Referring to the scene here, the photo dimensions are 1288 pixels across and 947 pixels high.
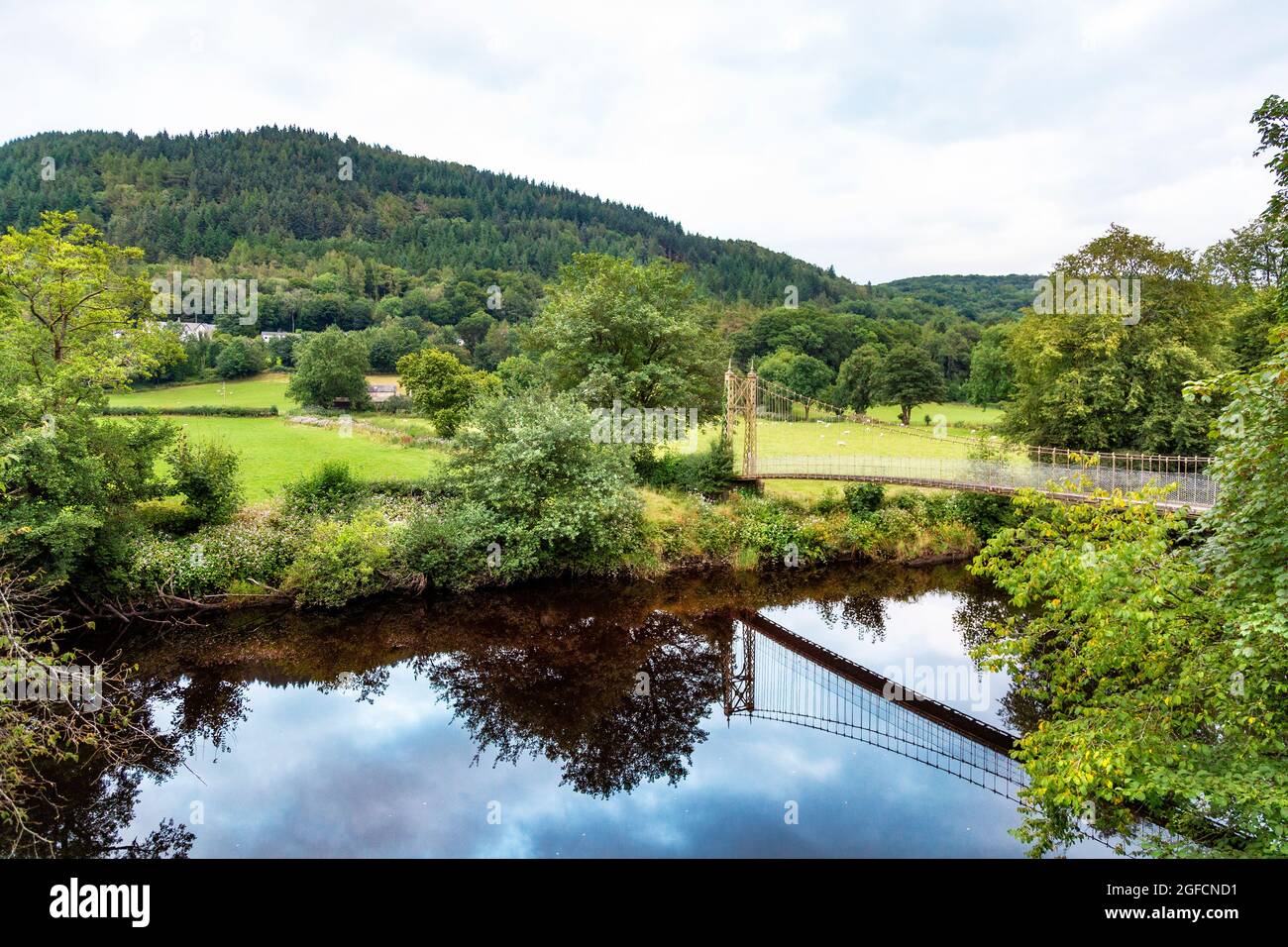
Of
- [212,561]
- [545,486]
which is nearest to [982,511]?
[545,486]

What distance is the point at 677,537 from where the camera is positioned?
21.3 meters

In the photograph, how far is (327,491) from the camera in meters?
20.2

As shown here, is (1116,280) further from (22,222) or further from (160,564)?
(22,222)

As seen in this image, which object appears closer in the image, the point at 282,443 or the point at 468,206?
the point at 282,443

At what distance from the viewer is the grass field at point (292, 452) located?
2321cm

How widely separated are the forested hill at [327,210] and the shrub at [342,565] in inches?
3129

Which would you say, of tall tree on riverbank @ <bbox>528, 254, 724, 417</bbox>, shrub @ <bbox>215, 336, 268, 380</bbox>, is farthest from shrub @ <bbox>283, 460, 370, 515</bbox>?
shrub @ <bbox>215, 336, 268, 380</bbox>

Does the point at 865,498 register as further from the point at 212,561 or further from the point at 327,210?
the point at 327,210

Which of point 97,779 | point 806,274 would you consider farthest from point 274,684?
point 806,274

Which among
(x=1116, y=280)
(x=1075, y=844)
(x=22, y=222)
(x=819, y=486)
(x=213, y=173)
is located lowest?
(x=1075, y=844)

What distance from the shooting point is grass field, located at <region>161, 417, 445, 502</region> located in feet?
76.2

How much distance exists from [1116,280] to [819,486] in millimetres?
11076

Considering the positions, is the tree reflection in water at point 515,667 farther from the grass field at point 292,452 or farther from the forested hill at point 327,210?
the forested hill at point 327,210

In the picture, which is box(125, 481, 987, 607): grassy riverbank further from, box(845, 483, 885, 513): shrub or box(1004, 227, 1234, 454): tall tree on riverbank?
box(1004, 227, 1234, 454): tall tree on riverbank
